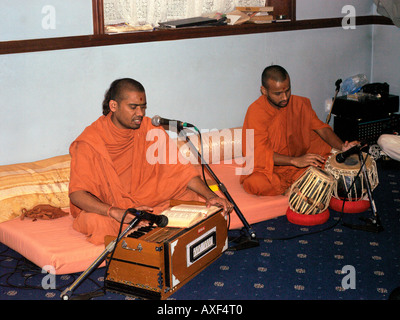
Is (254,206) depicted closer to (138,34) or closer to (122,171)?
(122,171)

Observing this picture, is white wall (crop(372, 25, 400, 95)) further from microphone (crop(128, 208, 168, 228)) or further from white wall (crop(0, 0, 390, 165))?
microphone (crop(128, 208, 168, 228))

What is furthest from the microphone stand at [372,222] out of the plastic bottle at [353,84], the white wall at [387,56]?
the white wall at [387,56]

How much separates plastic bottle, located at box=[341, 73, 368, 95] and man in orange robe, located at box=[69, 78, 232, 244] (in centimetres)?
298

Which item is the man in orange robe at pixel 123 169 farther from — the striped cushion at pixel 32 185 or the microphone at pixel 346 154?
the microphone at pixel 346 154

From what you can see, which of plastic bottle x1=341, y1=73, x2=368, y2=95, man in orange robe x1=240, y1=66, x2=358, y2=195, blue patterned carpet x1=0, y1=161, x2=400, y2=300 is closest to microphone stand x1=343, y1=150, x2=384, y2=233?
blue patterned carpet x1=0, y1=161, x2=400, y2=300

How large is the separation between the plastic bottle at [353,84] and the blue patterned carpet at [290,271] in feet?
8.11

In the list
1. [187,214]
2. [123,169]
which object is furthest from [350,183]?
[123,169]

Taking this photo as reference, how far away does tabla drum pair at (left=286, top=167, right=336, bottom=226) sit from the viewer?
453 cm

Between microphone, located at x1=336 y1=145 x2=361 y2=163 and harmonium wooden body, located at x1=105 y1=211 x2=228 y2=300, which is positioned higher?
microphone, located at x1=336 y1=145 x2=361 y2=163

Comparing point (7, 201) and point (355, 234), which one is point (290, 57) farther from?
point (7, 201)

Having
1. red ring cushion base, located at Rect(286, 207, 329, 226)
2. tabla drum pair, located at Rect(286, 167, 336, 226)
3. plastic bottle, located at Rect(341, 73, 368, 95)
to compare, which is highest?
plastic bottle, located at Rect(341, 73, 368, 95)

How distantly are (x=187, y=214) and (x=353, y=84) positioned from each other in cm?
374

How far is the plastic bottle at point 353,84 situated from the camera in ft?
22.1

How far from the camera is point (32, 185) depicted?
4.58 m
